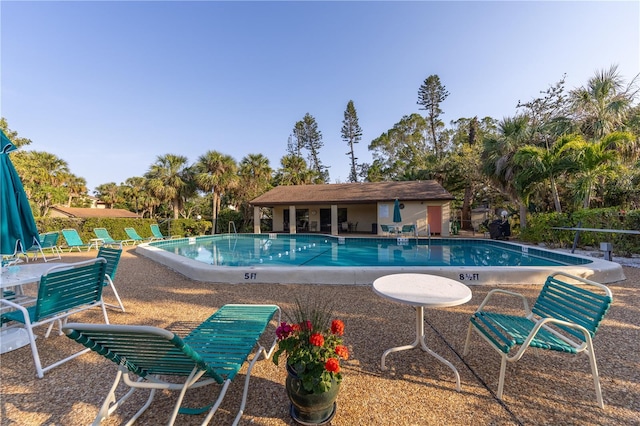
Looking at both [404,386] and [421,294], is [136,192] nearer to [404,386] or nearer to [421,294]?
[421,294]

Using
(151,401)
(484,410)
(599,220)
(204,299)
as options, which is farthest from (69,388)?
(599,220)

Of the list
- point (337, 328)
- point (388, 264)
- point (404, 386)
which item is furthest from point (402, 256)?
point (337, 328)

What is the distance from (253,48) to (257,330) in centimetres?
1552

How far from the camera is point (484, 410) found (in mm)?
2018

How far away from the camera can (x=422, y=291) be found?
2654 mm

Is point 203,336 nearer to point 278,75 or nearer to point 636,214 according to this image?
point 636,214

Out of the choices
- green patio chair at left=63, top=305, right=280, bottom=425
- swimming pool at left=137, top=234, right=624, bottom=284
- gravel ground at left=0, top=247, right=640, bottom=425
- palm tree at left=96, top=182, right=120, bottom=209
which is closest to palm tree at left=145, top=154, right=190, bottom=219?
swimming pool at left=137, top=234, right=624, bottom=284

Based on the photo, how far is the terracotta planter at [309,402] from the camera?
1801mm

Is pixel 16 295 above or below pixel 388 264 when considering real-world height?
above

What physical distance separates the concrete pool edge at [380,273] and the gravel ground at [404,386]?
1.81 m

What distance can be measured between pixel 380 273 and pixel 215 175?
18459 mm

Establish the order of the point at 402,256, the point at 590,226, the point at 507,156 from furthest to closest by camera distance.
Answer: the point at 507,156 < the point at 402,256 < the point at 590,226

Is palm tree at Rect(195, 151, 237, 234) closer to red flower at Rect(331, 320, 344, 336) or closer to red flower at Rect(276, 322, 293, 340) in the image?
red flower at Rect(276, 322, 293, 340)

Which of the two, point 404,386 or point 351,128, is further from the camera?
point 351,128
